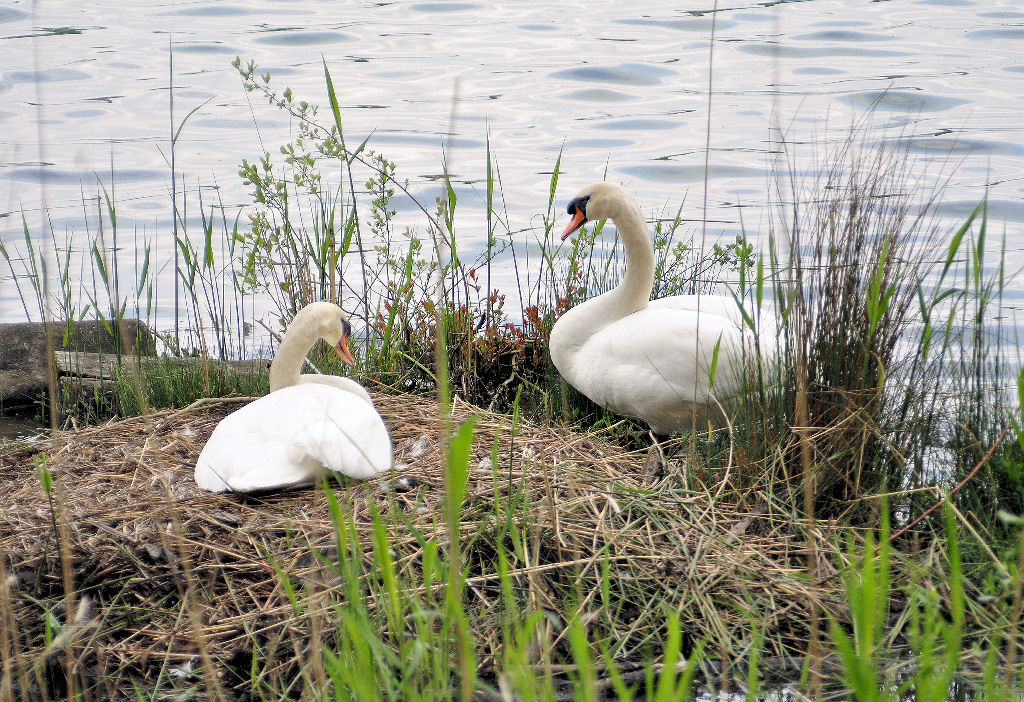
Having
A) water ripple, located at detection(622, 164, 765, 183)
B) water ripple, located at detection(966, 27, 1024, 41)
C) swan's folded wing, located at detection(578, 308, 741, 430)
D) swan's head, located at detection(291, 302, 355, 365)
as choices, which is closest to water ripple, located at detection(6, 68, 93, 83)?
water ripple, located at detection(622, 164, 765, 183)

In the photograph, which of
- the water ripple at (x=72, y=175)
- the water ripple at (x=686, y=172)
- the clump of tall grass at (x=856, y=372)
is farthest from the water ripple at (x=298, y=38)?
the clump of tall grass at (x=856, y=372)

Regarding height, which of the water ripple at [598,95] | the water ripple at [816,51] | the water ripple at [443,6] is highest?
the water ripple at [443,6]

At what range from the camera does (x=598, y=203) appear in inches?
206

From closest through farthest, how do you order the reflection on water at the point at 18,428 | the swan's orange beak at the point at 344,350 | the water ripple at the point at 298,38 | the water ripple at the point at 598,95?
the swan's orange beak at the point at 344,350, the reflection on water at the point at 18,428, the water ripple at the point at 598,95, the water ripple at the point at 298,38

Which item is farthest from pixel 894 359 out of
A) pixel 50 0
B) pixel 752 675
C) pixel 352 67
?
pixel 50 0

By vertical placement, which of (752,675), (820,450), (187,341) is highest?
(752,675)

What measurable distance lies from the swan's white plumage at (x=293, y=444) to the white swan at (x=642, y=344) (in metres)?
1.16

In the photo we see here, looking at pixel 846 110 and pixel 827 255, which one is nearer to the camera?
pixel 827 255

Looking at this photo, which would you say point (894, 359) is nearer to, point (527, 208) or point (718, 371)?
point (718, 371)

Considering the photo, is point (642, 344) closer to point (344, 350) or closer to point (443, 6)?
point (344, 350)

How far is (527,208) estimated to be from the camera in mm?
9539

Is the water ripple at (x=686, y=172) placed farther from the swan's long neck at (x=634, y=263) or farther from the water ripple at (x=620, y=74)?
the swan's long neck at (x=634, y=263)

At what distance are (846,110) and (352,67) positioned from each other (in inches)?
244

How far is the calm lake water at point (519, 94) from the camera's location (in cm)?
986
